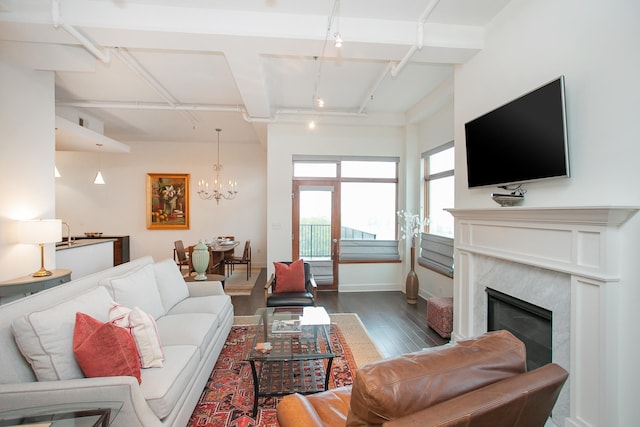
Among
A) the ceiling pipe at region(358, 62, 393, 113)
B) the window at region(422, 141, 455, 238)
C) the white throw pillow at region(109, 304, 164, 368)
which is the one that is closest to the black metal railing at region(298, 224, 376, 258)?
the window at region(422, 141, 455, 238)

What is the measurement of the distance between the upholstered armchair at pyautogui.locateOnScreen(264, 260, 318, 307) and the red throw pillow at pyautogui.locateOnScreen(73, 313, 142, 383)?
6.24 ft

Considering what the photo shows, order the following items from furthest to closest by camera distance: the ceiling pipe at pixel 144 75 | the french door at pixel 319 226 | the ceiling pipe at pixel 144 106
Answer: the french door at pixel 319 226
the ceiling pipe at pixel 144 106
the ceiling pipe at pixel 144 75

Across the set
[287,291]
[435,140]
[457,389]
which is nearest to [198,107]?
[287,291]

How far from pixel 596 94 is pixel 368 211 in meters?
3.79

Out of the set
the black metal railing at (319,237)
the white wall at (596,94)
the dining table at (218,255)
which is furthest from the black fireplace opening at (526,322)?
the dining table at (218,255)

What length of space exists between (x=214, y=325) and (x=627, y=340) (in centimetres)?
291

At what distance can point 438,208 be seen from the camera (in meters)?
4.69

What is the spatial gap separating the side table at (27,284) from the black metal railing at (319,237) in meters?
3.35

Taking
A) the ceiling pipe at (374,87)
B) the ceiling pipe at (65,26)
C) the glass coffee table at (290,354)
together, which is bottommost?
the glass coffee table at (290,354)

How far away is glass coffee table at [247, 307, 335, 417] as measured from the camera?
2.18m

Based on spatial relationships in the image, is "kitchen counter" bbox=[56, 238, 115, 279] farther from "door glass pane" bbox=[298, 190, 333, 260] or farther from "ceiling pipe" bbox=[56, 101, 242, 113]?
"door glass pane" bbox=[298, 190, 333, 260]

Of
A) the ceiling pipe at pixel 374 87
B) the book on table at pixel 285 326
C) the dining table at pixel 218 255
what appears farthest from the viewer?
the dining table at pixel 218 255

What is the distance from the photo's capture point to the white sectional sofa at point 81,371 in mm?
1395

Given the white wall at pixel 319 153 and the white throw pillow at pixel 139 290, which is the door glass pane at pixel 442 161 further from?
the white throw pillow at pixel 139 290
